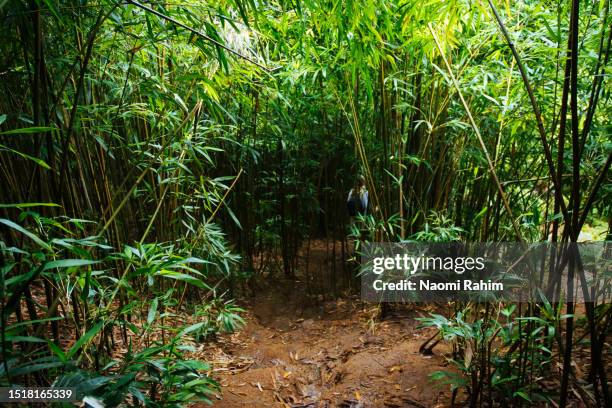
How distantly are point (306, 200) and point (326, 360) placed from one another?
1652 mm

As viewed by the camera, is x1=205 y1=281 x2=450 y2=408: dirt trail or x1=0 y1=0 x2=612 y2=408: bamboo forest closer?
x1=0 y1=0 x2=612 y2=408: bamboo forest

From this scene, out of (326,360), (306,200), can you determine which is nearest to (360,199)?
(306,200)

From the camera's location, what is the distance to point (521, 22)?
1.95m

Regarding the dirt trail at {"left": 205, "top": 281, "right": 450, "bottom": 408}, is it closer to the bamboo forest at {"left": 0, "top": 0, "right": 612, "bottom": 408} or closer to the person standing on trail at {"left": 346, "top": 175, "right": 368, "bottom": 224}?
the bamboo forest at {"left": 0, "top": 0, "right": 612, "bottom": 408}

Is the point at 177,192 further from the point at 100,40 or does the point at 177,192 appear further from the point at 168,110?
the point at 100,40

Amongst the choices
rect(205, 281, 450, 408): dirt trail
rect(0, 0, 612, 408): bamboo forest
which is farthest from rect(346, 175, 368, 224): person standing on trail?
rect(205, 281, 450, 408): dirt trail

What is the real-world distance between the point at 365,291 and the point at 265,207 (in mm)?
1165

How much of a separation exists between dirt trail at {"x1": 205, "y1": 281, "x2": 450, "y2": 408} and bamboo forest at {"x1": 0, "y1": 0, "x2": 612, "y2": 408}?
0.05 feet

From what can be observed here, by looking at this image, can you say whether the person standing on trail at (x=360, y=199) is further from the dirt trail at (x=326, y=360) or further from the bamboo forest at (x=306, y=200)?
the dirt trail at (x=326, y=360)

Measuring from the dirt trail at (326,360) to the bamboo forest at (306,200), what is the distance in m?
0.02

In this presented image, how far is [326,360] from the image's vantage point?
96.2 inches

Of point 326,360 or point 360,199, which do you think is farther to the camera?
point 360,199

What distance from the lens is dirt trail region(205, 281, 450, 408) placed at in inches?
75.9

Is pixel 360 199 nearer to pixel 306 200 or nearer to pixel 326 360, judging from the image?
pixel 306 200
